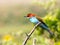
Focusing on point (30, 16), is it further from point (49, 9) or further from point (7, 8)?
point (7, 8)

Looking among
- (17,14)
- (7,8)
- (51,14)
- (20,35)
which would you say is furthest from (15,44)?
(7,8)

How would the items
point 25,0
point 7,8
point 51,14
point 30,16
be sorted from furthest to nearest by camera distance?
point 25,0 → point 7,8 → point 51,14 → point 30,16

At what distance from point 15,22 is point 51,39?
5.70 m

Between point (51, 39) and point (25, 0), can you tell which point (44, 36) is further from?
point (25, 0)

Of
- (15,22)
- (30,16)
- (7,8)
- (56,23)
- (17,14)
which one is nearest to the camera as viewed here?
(30,16)

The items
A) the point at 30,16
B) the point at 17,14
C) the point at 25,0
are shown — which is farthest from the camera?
the point at 25,0

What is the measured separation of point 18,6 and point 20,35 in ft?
25.5

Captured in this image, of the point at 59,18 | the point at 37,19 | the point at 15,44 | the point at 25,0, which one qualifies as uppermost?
the point at 37,19

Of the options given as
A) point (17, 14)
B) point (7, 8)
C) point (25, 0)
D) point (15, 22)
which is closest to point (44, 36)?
point (15, 22)

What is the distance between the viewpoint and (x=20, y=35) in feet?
26.1

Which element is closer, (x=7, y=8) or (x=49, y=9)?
(x=49, y=9)

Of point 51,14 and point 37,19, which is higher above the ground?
point 37,19

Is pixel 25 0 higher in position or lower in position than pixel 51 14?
lower

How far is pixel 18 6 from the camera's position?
51.5 feet
